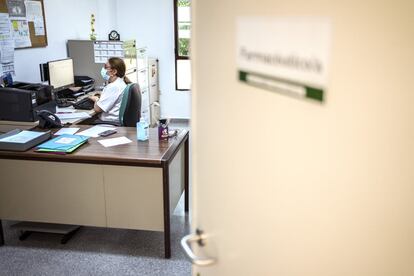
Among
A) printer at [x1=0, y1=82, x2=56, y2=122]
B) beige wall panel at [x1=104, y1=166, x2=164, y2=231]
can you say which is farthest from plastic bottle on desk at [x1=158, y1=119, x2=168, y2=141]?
printer at [x1=0, y1=82, x2=56, y2=122]

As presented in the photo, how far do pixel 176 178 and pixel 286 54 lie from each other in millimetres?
2288

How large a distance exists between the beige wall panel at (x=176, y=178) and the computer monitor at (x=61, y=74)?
73.8 inches

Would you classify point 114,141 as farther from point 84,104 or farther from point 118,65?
point 84,104

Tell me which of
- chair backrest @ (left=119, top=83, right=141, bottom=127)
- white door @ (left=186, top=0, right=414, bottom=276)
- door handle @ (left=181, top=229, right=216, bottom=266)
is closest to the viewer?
white door @ (left=186, top=0, right=414, bottom=276)

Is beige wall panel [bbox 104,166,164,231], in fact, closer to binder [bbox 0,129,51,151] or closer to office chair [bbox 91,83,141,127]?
binder [bbox 0,129,51,151]

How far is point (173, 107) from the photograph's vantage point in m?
6.27

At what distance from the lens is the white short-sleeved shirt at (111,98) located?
3824 millimetres

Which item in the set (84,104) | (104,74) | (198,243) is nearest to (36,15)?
(104,74)

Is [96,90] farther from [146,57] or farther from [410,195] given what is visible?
[410,195]

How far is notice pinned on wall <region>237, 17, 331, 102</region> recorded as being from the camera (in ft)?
2.17

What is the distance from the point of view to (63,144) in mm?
2654

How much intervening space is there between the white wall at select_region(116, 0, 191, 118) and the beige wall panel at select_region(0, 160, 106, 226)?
3.72 meters

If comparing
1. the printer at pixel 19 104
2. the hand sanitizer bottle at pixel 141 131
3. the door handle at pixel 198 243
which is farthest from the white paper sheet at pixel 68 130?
the door handle at pixel 198 243

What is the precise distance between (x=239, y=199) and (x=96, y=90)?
4.21 meters
